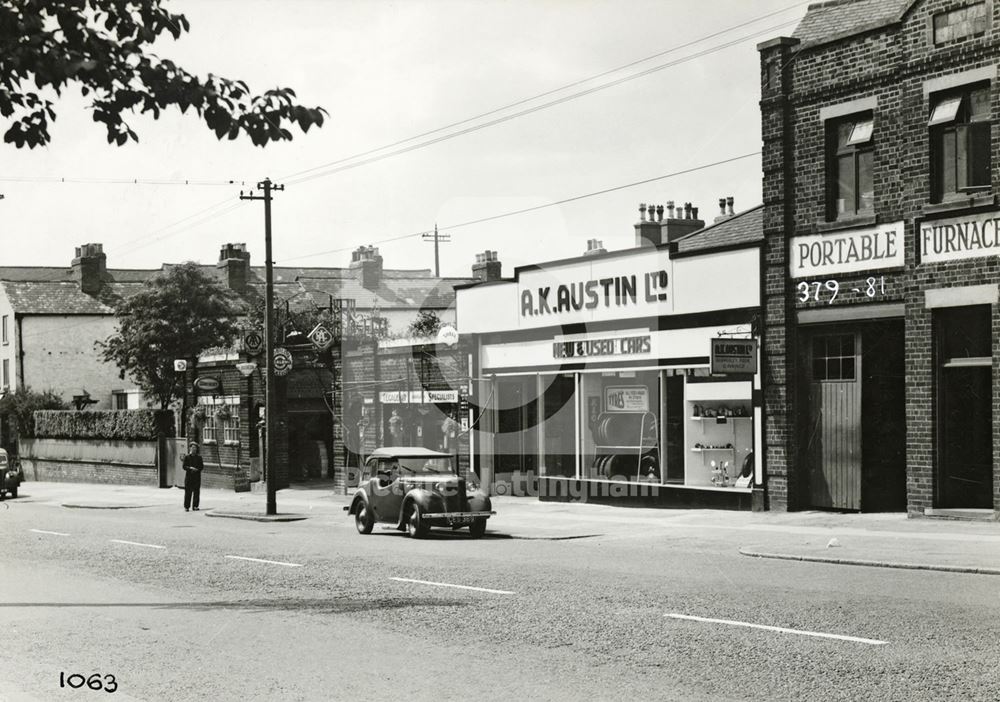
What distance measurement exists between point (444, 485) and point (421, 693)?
12.4 meters

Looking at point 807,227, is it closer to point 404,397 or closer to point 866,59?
point 866,59

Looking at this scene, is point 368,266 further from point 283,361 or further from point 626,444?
point 626,444

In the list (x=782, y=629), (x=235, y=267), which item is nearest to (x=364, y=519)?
(x=782, y=629)

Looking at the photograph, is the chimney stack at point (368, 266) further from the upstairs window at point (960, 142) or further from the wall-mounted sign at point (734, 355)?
the upstairs window at point (960, 142)

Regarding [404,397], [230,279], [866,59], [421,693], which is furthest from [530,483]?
[230,279]

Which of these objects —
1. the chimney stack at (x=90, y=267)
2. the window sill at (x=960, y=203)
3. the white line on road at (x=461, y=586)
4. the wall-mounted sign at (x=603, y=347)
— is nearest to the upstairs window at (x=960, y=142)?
the window sill at (x=960, y=203)

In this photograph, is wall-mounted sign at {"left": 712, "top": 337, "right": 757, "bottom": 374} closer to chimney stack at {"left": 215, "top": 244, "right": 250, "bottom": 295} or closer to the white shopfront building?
the white shopfront building

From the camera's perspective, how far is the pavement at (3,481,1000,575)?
52.5ft

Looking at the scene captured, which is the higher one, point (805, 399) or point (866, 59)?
point (866, 59)

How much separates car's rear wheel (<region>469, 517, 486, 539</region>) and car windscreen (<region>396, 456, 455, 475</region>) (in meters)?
1.01

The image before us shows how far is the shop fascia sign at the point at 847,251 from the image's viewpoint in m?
20.7

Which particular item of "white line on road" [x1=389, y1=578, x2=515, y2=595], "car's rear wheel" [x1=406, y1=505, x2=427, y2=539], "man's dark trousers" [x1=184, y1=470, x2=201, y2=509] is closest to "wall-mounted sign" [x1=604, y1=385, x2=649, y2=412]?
"car's rear wheel" [x1=406, y1=505, x2=427, y2=539]

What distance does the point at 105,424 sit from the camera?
48.2m

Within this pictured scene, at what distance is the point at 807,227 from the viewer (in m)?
22.1
